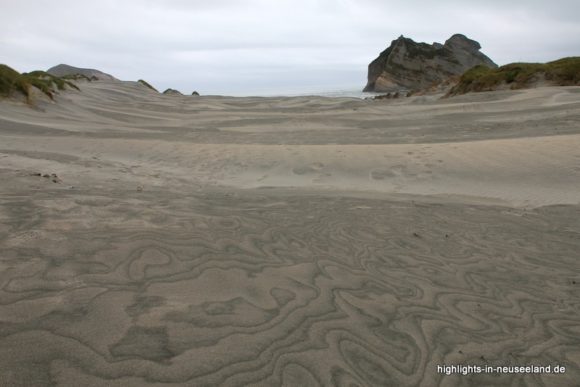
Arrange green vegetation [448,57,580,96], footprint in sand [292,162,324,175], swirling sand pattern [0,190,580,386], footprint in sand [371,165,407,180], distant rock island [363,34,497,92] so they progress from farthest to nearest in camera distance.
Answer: distant rock island [363,34,497,92]
green vegetation [448,57,580,96]
footprint in sand [292,162,324,175]
footprint in sand [371,165,407,180]
swirling sand pattern [0,190,580,386]

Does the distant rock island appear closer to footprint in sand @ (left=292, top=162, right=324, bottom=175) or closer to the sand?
footprint in sand @ (left=292, top=162, right=324, bottom=175)

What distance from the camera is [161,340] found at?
7.46ft

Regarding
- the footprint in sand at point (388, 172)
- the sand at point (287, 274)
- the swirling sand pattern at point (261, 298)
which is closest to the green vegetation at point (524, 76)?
the sand at point (287, 274)

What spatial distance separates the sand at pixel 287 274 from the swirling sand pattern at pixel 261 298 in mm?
11

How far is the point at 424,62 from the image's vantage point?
5372cm

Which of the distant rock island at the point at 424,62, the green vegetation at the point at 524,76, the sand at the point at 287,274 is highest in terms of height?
the distant rock island at the point at 424,62

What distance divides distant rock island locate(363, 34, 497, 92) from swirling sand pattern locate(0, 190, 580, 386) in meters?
51.9

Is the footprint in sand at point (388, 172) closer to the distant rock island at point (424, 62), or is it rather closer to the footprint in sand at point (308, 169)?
the footprint in sand at point (308, 169)

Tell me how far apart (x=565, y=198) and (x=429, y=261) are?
3458 millimetres

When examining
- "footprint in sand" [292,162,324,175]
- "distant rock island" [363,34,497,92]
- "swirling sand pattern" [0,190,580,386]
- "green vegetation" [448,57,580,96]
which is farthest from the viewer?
"distant rock island" [363,34,497,92]

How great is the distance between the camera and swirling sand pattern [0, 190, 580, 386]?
216 centimetres

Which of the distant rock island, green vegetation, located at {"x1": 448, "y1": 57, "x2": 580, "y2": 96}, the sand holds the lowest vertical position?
the sand

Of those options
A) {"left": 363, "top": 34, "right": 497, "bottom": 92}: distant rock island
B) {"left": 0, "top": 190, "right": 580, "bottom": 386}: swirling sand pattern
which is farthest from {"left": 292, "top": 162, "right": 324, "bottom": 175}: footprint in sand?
{"left": 363, "top": 34, "right": 497, "bottom": 92}: distant rock island

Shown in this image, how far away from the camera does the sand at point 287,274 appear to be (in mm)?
2217
